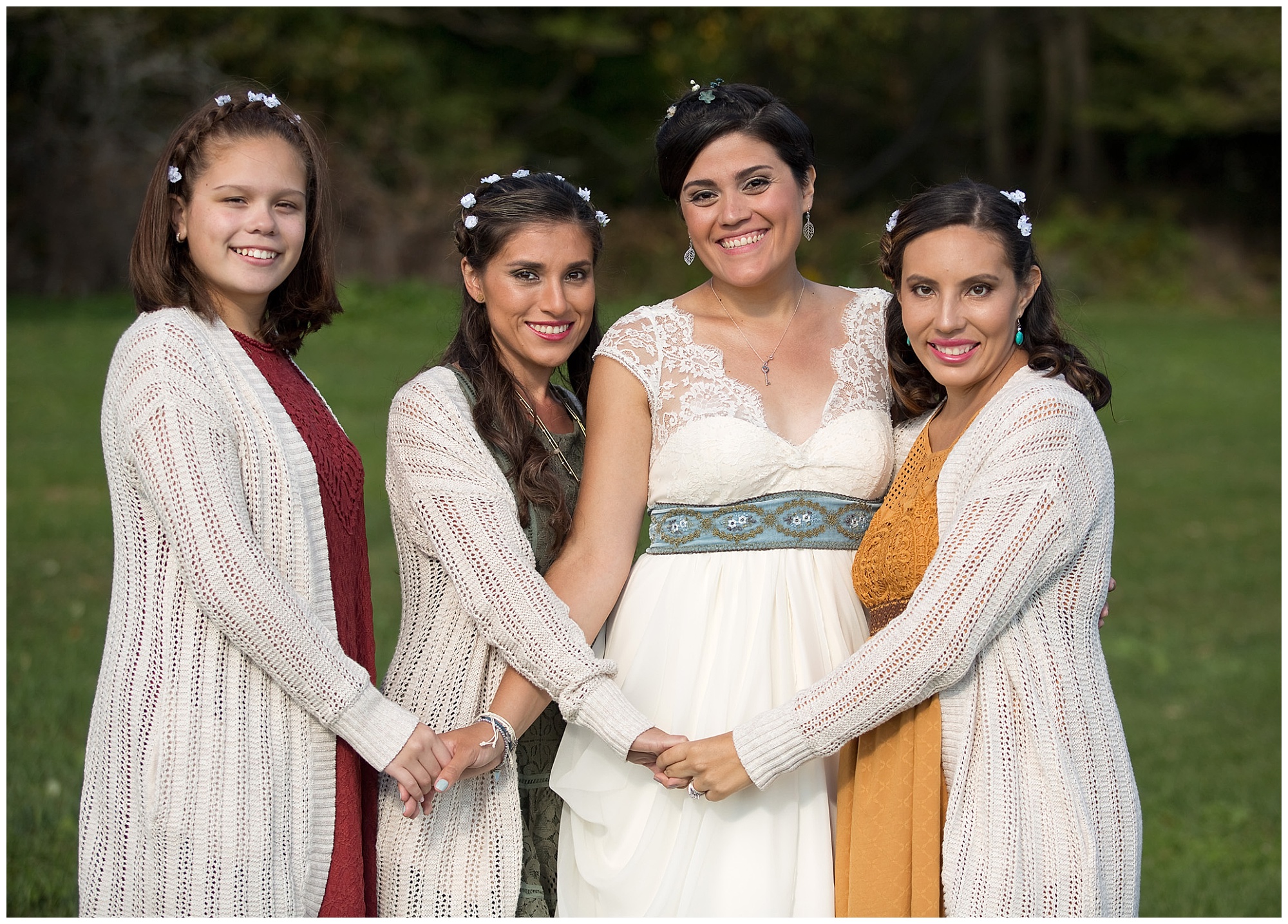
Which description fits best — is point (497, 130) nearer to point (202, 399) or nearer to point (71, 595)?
point (71, 595)

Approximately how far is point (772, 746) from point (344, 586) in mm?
1009

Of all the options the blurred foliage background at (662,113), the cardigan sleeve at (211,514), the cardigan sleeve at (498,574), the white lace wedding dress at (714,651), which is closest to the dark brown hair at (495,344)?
the cardigan sleeve at (498,574)

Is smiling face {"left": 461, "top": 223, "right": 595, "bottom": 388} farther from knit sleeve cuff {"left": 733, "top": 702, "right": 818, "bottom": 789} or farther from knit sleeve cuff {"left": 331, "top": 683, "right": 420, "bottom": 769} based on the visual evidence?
knit sleeve cuff {"left": 733, "top": 702, "right": 818, "bottom": 789}

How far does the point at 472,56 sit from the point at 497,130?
4.77ft

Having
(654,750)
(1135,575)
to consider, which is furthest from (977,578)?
(1135,575)

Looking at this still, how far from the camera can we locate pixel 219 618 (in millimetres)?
2537

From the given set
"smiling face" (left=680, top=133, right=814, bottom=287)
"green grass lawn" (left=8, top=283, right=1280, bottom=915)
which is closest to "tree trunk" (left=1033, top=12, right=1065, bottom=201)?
"green grass lawn" (left=8, top=283, right=1280, bottom=915)

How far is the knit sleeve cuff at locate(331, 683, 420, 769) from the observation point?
2.65 m

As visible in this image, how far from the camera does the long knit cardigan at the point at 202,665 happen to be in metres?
2.53

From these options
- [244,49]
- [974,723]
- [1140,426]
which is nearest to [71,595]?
[974,723]

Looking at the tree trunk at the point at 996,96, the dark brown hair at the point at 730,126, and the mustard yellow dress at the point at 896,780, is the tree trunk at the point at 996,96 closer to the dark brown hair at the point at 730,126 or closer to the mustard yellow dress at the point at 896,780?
the dark brown hair at the point at 730,126

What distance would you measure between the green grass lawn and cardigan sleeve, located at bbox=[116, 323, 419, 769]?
31.1 inches

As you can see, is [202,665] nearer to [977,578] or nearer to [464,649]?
[464,649]

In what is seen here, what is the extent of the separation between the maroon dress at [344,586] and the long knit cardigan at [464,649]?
0.21ft
